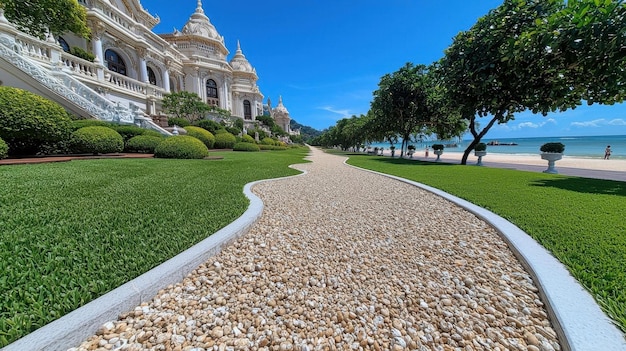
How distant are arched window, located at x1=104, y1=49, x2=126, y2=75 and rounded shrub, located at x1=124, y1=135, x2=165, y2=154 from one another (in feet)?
66.6

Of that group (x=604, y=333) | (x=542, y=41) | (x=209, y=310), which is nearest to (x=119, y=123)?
(x=209, y=310)

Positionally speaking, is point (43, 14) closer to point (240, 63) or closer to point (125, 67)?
point (125, 67)

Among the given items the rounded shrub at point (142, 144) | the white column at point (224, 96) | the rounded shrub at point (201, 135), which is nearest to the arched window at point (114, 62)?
the rounded shrub at point (201, 135)

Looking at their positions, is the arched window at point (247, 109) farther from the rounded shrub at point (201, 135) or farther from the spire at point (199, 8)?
the rounded shrub at point (201, 135)

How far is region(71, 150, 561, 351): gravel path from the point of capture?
164cm

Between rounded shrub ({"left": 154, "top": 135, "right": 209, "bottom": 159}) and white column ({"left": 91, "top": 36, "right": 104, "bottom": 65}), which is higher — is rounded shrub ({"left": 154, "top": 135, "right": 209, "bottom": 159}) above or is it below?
below

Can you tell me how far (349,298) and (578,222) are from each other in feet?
12.8

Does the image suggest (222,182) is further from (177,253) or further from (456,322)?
(456,322)

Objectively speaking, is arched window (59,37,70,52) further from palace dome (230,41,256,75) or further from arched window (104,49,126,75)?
palace dome (230,41,256,75)

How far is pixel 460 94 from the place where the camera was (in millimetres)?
12078

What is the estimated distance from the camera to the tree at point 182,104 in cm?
2432

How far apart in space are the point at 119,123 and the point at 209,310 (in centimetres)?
1601

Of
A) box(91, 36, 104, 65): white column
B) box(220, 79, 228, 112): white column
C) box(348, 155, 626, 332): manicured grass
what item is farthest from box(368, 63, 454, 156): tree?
box(220, 79, 228, 112): white column

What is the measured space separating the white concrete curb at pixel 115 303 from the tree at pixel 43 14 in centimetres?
1498
